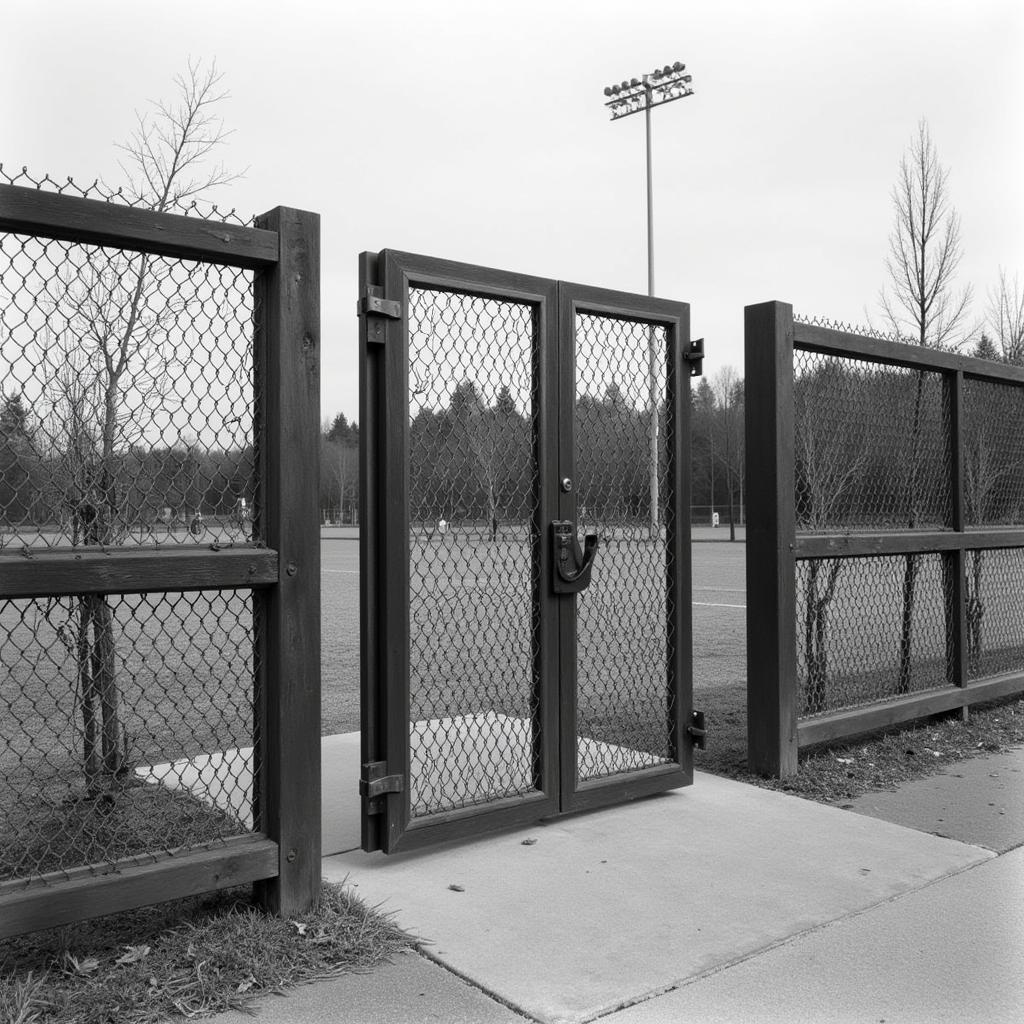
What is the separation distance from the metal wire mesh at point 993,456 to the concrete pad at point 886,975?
4.22 m

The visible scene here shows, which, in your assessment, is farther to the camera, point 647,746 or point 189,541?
point 647,746

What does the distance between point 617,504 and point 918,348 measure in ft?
8.42

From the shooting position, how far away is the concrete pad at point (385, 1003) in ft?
8.50

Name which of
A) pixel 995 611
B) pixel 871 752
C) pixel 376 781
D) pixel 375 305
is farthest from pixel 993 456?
pixel 376 781

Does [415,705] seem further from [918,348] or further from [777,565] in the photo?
[918,348]

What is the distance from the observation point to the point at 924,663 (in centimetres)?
620

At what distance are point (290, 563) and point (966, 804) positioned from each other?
3439 mm

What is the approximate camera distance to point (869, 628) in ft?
19.8

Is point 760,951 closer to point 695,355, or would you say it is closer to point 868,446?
point 695,355

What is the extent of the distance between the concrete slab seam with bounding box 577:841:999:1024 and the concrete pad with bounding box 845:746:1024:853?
1.14 feet

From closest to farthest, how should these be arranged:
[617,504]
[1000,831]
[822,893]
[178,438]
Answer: [178,438] → [822,893] → [1000,831] → [617,504]

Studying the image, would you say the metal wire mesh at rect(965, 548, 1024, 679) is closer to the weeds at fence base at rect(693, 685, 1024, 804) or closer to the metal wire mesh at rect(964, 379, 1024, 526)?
the metal wire mesh at rect(964, 379, 1024, 526)

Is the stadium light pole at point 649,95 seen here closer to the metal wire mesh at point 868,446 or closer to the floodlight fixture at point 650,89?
the floodlight fixture at point 650,89

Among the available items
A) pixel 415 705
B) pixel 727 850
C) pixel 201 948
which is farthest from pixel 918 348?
pixel 201 948
